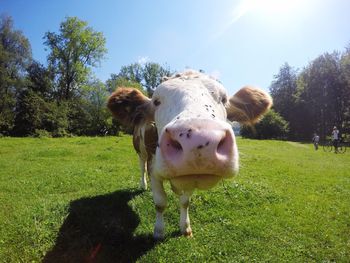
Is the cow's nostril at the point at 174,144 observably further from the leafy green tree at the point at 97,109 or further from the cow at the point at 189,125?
the leafy green tree at the point at 97,109

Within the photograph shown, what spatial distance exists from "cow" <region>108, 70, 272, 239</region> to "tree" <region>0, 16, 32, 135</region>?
34526mm

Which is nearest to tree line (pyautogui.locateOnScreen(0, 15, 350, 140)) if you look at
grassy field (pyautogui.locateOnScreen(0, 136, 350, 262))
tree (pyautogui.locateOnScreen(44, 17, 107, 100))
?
tree (pyautogui.locateOnScreen(44, 17, 107, 100))

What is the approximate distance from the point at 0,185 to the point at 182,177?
7.08 metres

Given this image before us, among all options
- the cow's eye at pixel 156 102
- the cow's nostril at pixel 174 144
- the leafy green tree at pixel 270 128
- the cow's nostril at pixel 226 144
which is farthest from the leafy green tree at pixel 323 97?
the cow's nostril at pixel 174 144

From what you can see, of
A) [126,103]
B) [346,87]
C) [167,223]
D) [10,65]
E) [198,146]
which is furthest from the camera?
[346,87]

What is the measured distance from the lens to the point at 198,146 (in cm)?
235

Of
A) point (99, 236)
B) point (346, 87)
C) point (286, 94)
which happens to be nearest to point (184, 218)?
point (99, 236)

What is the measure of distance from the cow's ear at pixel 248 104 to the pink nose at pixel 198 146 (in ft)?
8.14

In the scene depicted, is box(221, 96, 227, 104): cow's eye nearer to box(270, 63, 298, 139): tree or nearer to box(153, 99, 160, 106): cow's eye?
box(153, 99, 160, 106): cow's eye

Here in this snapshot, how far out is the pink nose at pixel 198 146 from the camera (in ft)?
7.79

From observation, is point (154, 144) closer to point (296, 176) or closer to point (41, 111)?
point (296, 176)

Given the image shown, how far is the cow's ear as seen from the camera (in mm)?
5039

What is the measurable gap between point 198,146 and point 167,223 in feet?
11.2

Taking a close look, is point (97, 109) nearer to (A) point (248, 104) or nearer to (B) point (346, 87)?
(B) point (346, 87)
